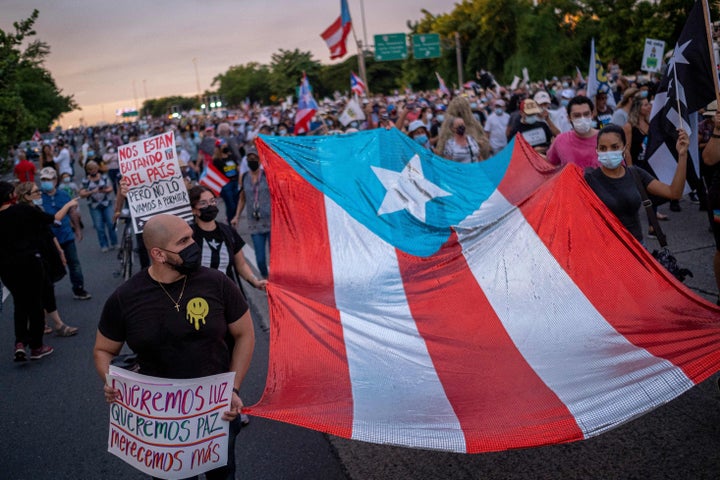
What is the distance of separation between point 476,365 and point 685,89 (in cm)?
302

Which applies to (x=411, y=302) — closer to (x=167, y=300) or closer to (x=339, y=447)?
(x=339, y=447)

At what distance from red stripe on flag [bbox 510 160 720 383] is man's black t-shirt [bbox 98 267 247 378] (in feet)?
8.01

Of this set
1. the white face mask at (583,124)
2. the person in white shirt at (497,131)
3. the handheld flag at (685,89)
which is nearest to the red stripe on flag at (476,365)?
the handheld flag at (685,89)

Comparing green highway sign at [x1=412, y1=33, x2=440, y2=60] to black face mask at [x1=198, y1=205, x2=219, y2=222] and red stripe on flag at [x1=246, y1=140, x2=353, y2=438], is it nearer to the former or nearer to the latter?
red stripe on flag at [x1=246, y1=140, x2=353, y2=438]

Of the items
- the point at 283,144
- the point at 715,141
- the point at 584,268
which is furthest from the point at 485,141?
the point at 584,268

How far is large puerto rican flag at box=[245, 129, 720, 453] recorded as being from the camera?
134 inches

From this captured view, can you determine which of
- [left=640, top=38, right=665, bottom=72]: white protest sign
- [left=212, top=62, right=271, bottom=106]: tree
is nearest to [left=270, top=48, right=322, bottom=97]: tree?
[left=212, top=62, right=271, bottom=106]: tree

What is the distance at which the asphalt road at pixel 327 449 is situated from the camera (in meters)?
3.84

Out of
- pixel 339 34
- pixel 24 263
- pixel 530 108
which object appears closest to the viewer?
pixel 24 263

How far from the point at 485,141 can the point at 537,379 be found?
6330mm

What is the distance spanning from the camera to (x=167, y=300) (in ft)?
10.6

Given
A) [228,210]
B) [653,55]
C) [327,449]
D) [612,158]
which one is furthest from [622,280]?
[653,55]

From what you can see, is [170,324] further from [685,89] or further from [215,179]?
[215,179]

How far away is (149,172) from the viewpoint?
5.95 m
